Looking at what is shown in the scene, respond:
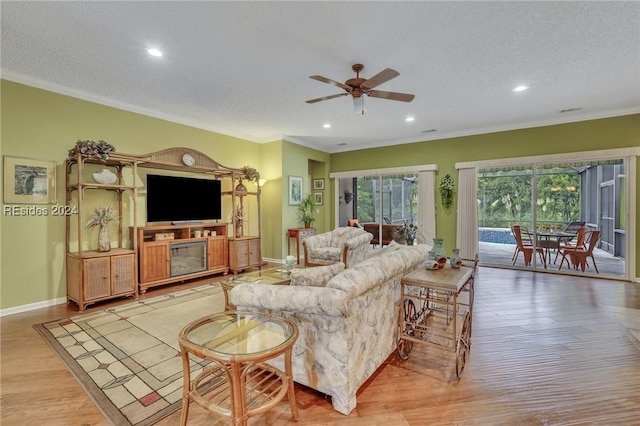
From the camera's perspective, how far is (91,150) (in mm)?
3738

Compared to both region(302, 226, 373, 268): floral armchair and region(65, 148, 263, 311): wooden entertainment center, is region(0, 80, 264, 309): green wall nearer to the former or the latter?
region(65, 148, 263, 311): wooden entertainment center

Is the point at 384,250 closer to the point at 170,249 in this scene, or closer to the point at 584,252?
the point at 170,249

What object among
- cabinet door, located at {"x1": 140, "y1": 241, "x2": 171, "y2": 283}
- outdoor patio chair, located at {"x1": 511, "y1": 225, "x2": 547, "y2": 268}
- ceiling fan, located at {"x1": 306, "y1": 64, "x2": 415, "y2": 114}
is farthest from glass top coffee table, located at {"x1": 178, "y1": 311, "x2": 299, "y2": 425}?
outdoor patio chair, located at {"x1": 511, "y1": 225, "x2": 547, "y2": 268}

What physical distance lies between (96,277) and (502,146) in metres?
7.49

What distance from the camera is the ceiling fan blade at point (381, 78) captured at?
268 cm

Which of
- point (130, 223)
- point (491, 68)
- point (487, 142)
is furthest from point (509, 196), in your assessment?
point (130, 223)

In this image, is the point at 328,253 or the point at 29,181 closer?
the point at 29,181

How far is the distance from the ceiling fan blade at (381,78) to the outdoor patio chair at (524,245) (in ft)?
16.3

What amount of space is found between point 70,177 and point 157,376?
11.2 ft

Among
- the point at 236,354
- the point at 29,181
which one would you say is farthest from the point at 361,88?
the point at 29,181

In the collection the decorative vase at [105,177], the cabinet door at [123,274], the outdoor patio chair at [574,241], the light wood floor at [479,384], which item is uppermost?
the decorative vase at [105,177]

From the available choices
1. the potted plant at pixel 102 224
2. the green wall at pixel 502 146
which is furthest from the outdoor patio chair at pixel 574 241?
the potted plant at pixel 102 224

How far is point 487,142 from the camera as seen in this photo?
6145 mm

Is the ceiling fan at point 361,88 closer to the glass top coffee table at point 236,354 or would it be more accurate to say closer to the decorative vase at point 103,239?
the glass top coffee table at point 236,354
